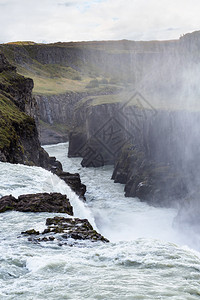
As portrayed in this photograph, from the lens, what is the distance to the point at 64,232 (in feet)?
50.8

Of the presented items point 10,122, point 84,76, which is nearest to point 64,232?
point 10,122

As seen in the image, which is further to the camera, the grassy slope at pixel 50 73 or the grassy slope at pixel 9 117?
the grassy slope at pixel 50 73

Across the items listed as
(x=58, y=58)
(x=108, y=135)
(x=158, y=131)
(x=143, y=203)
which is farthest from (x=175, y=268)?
(x=58, y=58)

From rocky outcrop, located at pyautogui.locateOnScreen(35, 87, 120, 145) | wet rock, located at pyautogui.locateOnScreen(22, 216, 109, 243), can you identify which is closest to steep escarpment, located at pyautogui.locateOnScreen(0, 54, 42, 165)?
wet rock, located at pyautogui.locateOnScreen(22, 216, 109, 243)

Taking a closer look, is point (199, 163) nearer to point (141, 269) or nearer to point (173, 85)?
point (173, 85)

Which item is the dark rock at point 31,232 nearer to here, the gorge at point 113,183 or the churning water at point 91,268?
the gorge at point 113,183

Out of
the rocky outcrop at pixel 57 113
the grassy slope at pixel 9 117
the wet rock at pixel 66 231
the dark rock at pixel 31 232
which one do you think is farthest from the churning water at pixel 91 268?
the rocky outcrop at pixel 57 113

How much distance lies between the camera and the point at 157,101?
201 ft

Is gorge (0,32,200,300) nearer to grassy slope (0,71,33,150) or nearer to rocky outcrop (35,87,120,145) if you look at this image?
grassy slope (0,71,33,150)

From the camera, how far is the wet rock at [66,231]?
1505 centimetres

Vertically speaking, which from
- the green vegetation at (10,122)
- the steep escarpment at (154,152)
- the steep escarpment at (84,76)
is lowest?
the steep escarpment at (154,152)

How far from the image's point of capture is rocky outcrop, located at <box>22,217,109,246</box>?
14953 mm

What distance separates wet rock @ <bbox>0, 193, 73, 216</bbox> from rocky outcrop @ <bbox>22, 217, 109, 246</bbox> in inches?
80.4

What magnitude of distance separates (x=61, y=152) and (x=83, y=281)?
237 ft
